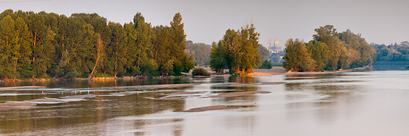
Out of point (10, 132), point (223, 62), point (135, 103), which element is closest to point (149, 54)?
point (223, 62)

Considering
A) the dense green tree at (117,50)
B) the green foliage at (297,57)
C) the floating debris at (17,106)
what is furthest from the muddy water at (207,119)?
the green foliage at (297,57)

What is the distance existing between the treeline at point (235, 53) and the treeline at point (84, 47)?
9373mm

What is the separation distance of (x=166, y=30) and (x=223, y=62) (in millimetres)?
16746

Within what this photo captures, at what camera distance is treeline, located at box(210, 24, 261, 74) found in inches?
3656

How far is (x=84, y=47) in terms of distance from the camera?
75.8 m

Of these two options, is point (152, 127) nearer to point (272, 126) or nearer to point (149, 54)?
point (272, 126)

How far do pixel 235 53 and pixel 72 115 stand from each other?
71.2 meters

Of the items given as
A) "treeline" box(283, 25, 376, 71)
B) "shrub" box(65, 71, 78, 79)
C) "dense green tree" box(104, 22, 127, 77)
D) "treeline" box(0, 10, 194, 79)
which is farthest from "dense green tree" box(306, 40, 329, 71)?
"shrub" box(65, 71, 78, 79)

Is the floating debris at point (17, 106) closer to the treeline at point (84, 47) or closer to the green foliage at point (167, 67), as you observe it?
the treeline at point (84, 47)

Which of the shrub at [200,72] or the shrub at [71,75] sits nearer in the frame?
the shrub at [71,75]

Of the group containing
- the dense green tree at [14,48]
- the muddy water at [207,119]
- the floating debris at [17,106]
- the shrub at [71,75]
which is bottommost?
the muddy water at [207,119]

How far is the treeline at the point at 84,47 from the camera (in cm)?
6694

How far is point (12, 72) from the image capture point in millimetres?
65688

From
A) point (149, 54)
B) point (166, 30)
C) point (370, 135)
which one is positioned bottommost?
point (370, 135)
